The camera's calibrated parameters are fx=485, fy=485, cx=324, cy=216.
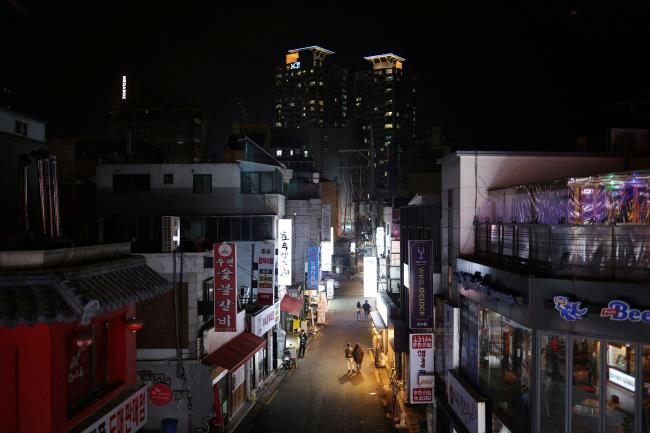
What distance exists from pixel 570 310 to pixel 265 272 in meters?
19.0

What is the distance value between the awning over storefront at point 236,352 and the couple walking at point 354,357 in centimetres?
707

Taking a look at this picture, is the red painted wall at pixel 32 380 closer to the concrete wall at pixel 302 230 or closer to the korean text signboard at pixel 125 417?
the korean text signboard at pixel 125 417

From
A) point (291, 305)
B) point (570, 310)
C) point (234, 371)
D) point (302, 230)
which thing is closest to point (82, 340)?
point (570, 310)

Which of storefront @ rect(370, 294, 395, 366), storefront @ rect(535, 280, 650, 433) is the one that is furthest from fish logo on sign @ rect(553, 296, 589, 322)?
storefront @ rect(370, 294, 395, 366)

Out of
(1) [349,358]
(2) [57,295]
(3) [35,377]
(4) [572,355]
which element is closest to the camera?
(2) [57,295]

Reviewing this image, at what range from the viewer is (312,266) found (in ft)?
134

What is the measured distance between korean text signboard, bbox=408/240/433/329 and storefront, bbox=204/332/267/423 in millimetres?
8159

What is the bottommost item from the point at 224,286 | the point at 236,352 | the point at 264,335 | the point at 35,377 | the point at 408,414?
the point at 408,414

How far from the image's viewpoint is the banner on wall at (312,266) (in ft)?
132

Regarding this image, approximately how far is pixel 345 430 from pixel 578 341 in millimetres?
14057

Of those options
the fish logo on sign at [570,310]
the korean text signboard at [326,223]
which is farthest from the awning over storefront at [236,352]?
the korean text signboard at [326,223]

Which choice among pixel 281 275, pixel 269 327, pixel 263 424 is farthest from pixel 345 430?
pixel 281 275

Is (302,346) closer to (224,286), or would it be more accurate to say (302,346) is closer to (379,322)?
(379,322)

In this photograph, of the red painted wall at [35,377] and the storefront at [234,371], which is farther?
the storefront at [234,371]
